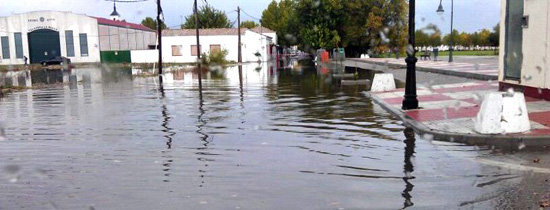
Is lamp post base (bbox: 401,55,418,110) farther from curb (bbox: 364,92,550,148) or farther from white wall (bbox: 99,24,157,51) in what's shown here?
white wall (bbox: 99,24,157,51)

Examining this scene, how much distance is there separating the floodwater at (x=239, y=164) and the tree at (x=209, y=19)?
81.2 meters

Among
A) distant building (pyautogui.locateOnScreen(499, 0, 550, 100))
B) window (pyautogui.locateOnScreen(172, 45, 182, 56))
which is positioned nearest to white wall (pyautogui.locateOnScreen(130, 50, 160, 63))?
window (pyautogui.locateOnScreen(172, 45, 182, 56))

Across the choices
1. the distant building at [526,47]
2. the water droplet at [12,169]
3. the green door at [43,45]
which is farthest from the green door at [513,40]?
the green door at [43,45]

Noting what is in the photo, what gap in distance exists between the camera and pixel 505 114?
8031 millimetres

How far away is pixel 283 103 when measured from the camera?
48.1 ft

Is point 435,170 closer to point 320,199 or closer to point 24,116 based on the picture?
point 320,199

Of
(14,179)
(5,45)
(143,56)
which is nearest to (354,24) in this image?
(143,56)

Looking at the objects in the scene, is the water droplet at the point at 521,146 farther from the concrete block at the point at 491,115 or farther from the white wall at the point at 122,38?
the white wall at the point at 122,38

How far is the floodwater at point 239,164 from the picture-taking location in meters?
5.34

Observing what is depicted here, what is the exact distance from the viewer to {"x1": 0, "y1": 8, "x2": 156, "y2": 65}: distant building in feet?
225

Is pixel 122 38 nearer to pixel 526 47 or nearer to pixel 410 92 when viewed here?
pixel 410 92

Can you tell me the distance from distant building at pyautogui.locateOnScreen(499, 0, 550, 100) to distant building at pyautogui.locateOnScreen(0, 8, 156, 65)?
200ft

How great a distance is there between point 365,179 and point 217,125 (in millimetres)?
5170

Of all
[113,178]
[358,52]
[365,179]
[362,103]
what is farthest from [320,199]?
[358,52]
